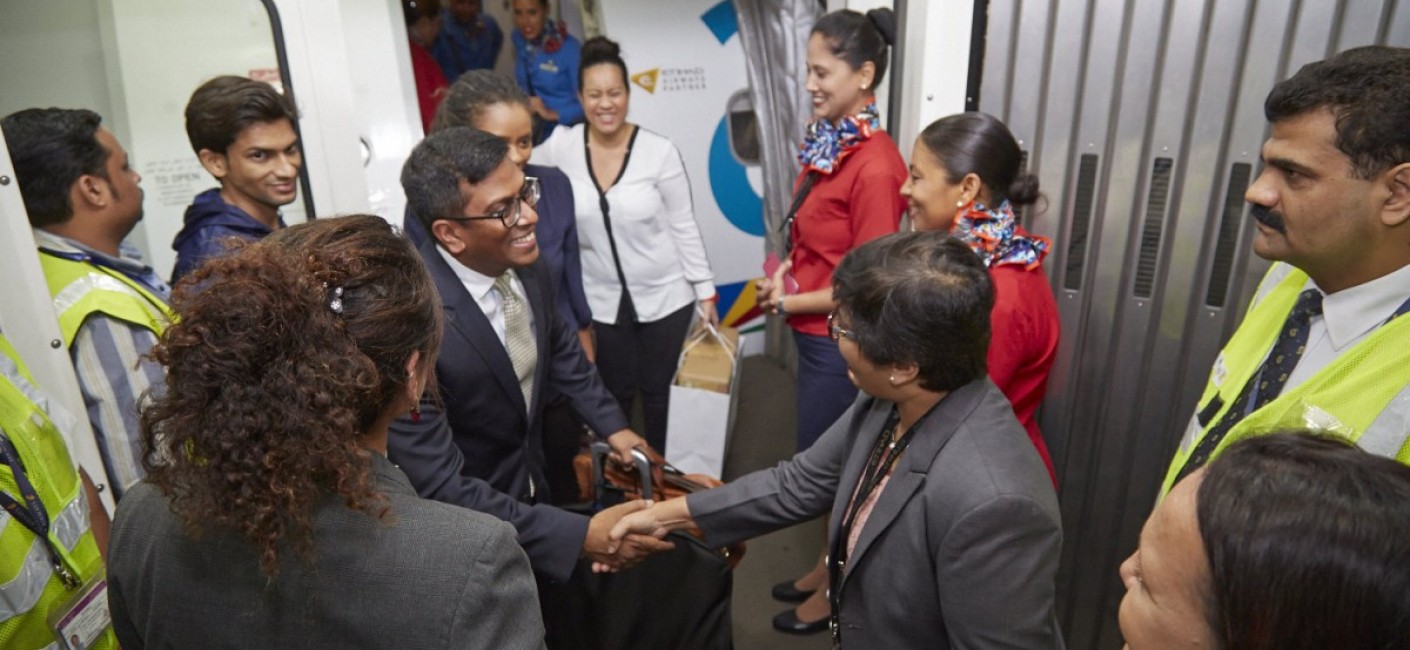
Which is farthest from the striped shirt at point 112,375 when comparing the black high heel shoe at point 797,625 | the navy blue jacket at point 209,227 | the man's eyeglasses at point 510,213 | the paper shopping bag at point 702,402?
the black high heel shoe at point 797,625

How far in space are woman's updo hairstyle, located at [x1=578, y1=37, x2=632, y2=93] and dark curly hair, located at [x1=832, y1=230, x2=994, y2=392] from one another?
7.17 ft

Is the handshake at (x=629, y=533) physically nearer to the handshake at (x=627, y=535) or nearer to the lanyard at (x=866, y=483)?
the handshake at (x=627, y=535)

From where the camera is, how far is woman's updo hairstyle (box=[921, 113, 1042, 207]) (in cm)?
231

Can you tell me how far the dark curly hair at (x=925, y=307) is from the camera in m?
1.56

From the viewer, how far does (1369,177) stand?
4.73 feet

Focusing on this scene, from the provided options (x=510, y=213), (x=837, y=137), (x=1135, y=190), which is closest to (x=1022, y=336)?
(x=1135, y=190)

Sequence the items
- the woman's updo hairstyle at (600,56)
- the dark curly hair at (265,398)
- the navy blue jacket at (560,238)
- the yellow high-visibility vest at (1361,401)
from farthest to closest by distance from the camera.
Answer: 1. the woman's updo hairstyle at (600,56)
2. the navy blue jacket at (560,238)
3. the yellow high-visibility vest at (1361,401)
4. the dark curly hair at (265,398)

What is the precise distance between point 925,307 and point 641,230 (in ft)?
7.06

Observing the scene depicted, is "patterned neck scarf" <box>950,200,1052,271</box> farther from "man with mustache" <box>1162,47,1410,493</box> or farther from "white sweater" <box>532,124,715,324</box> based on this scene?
"white sweater" <box>532,124,715,324</box>

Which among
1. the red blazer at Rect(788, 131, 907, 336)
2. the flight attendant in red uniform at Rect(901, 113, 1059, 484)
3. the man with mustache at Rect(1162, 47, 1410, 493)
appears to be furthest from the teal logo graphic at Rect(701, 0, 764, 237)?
the man with mustache at Rect(1162, 47, 1410, 493)

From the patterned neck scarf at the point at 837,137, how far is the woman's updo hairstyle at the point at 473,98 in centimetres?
107

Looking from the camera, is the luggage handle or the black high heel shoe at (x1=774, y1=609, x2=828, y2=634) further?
the black high heel shoe at (x1=774, y1=609, x2=828, y2=634)

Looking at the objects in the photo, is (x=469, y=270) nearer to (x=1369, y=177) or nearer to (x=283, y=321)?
(x=283, y=321)

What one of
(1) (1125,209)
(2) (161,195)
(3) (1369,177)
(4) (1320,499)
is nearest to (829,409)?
(1) (1125,209)
